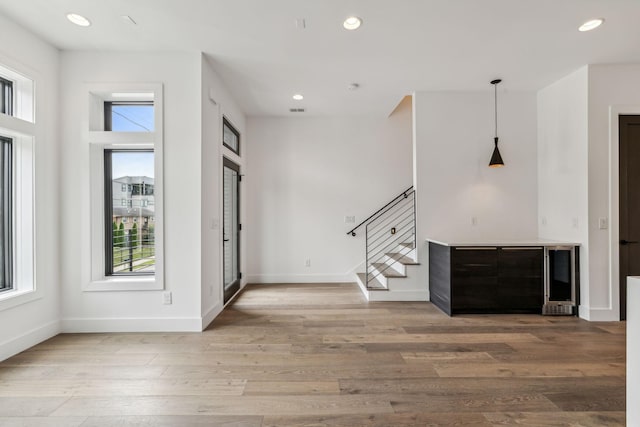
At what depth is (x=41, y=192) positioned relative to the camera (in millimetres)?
3111

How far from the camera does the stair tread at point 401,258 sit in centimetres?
454

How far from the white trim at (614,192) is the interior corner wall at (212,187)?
4.53 metres

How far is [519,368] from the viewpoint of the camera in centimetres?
251

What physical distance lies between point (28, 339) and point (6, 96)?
2334mm

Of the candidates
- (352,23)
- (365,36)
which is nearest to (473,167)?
(365,36)

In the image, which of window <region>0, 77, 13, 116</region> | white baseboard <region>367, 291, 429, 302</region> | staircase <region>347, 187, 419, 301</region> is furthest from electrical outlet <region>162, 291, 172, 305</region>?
staircase <region>347, 187, 419, 301</region>

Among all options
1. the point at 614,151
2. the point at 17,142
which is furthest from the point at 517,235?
the point at 17,142

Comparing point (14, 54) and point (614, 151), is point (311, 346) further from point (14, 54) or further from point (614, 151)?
point (614, 151)

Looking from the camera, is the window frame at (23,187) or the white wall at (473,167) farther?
the white wall at (473,167)

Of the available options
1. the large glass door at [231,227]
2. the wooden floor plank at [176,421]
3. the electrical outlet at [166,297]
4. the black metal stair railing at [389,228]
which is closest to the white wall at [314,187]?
the black metal stair railing at [389,228]

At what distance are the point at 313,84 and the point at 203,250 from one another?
2.62 metres

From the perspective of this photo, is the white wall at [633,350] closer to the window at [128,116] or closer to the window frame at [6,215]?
the window at [128,116]

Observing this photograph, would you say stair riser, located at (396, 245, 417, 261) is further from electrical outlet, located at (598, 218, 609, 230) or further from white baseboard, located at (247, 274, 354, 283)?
electrical outlet, located at (598, 218, 609, 230)

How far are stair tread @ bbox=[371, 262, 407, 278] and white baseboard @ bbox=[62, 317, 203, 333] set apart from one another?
2662 millimetres
